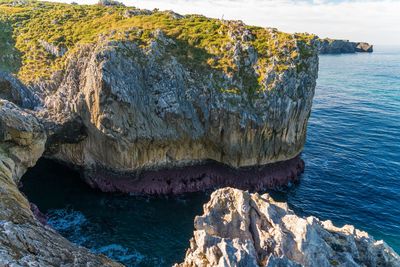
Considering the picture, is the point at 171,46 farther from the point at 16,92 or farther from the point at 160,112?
the point at 16,92

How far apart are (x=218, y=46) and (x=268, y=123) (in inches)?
578

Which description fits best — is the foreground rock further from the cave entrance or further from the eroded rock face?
the eroded rock face

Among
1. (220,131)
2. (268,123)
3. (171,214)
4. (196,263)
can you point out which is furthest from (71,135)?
(196,263)

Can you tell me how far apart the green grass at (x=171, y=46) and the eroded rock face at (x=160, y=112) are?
1.27 m

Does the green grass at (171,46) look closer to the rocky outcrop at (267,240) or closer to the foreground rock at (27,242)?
the rocky outcrop at (267,240)

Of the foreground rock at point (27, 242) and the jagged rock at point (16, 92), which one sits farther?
the jagged rock at point (16, 92)

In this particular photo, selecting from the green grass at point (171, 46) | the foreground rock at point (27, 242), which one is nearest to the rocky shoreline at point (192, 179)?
the green grass at point (171, 46)

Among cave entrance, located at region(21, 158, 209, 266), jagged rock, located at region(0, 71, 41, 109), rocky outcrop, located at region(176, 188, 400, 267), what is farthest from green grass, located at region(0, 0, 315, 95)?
rocky outcrop, located at region(176, 188, 400, 267)

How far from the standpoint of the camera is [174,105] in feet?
147

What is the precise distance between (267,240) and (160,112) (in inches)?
1060

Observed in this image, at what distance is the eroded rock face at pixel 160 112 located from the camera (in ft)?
142

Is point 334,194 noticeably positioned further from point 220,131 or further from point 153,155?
point 153,155

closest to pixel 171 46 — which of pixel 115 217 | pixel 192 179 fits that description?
pixel 192 179

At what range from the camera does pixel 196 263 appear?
68.3 ft
